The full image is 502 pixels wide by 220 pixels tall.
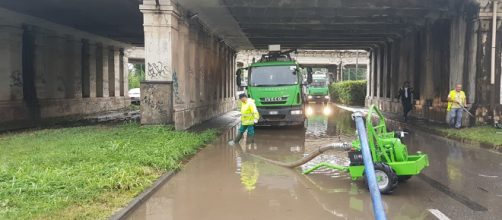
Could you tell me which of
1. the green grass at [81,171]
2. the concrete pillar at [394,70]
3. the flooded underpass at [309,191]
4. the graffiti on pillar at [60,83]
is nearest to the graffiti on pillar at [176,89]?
the green grass at [81,171]

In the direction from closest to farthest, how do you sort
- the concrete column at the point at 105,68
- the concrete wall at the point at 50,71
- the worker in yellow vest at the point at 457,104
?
the worker in yellow vest at the point at 457,104 → the concrete wall at the point at 50,71 → the concrete column at the point at 105,68

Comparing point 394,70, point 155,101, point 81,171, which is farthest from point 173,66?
point 394,70

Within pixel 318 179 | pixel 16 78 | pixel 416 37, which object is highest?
pixel 416 37

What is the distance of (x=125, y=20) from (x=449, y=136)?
15.5 metres

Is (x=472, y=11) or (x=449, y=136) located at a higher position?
(x=472, y=11)

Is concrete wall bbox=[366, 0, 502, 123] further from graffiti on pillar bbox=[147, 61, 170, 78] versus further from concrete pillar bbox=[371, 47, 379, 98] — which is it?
graffiti on pillar bbox=[147, 61, 170, 78]

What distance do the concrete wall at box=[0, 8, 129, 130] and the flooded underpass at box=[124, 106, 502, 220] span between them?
11990 mm

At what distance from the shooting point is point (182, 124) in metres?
17.1

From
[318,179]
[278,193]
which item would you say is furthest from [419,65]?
[278,193]

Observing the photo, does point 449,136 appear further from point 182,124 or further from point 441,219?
point 441,219

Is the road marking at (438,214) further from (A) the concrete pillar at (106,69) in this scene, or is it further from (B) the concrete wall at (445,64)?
(A) the concrete pillar at (106,69)

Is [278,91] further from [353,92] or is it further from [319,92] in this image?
[353,92]

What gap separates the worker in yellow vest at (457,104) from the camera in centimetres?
1647

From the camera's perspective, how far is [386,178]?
7.65 metres
